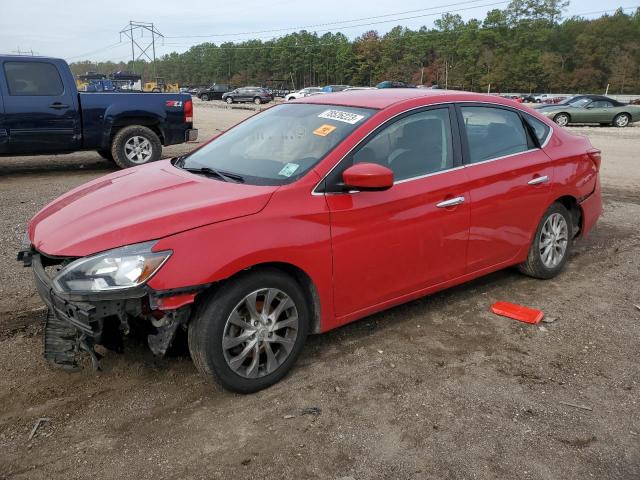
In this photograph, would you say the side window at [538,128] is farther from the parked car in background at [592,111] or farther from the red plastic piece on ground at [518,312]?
the parked car in background at [592,111]

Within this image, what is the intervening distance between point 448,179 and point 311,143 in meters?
1.03

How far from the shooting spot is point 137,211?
3002mm

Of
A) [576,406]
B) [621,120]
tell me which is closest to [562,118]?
[621,120]

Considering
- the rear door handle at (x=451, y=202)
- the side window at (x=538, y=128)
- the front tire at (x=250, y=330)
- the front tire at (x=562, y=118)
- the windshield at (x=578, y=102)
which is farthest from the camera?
the windshield at (x=578, y=102)

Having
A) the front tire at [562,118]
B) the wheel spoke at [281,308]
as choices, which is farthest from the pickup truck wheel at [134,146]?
the front tire at [562,118]

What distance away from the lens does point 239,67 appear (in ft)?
475

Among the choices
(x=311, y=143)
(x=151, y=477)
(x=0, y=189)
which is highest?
(x=311, y=143)

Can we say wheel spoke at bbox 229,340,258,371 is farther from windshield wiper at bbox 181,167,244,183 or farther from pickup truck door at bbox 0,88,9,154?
pickup truck door at bbox 0,88,9,154

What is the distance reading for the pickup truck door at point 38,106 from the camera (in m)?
8.59

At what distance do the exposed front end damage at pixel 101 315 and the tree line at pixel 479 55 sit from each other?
303ft

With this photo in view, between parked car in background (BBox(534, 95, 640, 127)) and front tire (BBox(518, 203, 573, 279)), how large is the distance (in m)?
18.7

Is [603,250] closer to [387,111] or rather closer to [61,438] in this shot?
[387,111]

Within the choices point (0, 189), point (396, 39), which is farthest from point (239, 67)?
point (0, 189)

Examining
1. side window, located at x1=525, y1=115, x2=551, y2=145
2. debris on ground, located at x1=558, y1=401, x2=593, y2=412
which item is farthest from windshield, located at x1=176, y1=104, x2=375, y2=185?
debris on ground, located at x1=558, y1=401, x2=593, y2=412
